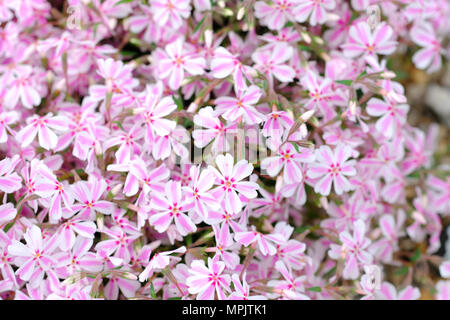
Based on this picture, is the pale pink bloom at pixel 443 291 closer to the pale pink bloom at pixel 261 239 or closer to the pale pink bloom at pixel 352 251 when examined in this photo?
the pale pink bloom at pixel 352 251

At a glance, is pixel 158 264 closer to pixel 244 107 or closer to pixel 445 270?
pixel 244 107

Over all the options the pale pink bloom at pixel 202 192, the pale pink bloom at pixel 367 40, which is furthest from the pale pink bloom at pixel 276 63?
the pale pink bloom at pixel 202 192

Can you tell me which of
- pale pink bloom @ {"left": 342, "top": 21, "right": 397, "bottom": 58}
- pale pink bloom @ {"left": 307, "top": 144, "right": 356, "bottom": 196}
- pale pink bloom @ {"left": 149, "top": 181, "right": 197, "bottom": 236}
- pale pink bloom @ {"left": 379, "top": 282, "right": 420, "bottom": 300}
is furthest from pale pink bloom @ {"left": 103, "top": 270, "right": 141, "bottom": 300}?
pale pink bloom @ {"left": 342, "top": 21, "right": 397, "bottom": 58}

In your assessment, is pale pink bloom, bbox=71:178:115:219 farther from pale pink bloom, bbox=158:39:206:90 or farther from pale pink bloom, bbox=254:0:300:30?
pale pink bloom, bbox=254:0:300:30

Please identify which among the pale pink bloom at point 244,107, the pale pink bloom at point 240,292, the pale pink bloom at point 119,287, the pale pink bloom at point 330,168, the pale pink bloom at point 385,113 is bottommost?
the pale pink bloom at point 119,287

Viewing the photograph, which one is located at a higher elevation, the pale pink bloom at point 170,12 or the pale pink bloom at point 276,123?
the pale pink bloom at point 170,12
